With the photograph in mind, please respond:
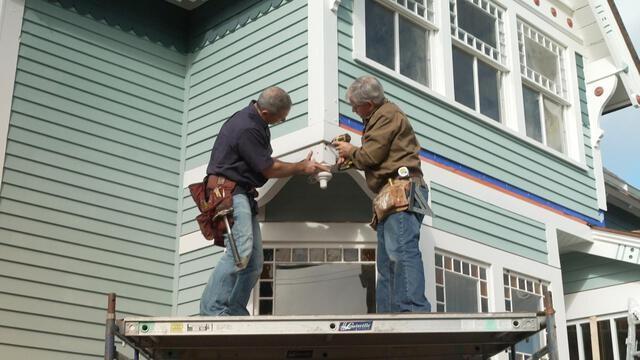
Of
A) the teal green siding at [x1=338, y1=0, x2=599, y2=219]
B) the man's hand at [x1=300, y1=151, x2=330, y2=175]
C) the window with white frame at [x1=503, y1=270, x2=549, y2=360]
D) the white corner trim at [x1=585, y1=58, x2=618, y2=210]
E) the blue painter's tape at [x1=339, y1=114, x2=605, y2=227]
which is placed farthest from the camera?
the white corner trim at [x1=585, y1=58, x2=618, y2=210]

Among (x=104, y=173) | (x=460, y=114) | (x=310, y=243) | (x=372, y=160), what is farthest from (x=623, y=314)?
(x=104, y=173)

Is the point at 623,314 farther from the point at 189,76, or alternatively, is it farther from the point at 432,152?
the point at 189,76

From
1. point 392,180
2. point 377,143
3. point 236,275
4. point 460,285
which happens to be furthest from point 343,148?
point 460,285

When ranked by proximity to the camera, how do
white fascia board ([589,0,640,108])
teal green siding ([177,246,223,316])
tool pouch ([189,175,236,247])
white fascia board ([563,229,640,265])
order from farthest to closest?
white fascia board ([589,0,640,108]) → white fascia board ([563,229,640,265]) → teal green siding ([177,246,223,316]) → tool pouch ([189,175,236,247])

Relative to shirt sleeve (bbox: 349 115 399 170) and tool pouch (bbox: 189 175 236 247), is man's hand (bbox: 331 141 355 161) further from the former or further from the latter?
tool pouch (bbox: 189 175 236 247)

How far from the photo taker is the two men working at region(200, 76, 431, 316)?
6852mm

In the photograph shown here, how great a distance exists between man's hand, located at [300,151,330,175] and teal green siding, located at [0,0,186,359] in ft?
8.71

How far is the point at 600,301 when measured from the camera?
1173 cm

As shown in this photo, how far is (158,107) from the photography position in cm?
1027

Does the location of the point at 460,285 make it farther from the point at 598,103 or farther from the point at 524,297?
the point at 598,103

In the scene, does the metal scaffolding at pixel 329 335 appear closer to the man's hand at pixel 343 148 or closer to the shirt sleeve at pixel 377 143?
the shirt sleeve at pixel 377 143

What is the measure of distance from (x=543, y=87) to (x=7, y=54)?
6534 millimetres

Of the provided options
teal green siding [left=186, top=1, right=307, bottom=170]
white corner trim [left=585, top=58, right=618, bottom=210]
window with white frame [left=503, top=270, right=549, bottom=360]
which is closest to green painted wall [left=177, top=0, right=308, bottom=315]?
teal green siding [left=186, top=1, right=307, bottom=170]

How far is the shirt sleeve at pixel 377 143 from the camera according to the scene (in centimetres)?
719
